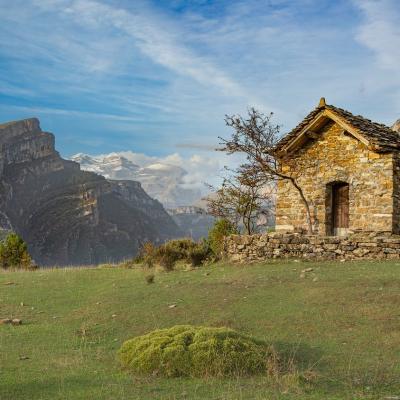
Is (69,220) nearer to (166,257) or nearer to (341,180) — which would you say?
(166,257)

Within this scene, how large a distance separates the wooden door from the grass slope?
5.26 metres

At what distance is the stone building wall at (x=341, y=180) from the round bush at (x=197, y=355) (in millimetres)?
13886

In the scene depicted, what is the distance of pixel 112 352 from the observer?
10602 mm

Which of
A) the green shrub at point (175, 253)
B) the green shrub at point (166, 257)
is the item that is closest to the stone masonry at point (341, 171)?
the green shrub at point (175, 253)

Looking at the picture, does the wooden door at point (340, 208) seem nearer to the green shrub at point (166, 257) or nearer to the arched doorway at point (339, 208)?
the arched doorway at point (339, 208)

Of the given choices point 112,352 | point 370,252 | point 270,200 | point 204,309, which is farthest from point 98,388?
point 270,200

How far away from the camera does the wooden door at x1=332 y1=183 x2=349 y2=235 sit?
77.0ft

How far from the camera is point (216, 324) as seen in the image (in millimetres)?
12305

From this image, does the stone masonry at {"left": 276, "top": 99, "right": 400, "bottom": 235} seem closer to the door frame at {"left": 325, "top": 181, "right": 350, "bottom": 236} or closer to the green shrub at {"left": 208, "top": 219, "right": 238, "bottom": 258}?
the door frame at {"left": 325, "top": 181, "right": 350, "bottom": 236}

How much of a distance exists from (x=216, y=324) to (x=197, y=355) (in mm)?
3364

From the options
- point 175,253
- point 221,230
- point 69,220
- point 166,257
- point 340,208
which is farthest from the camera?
point 69,220

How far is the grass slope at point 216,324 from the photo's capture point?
8047 mm

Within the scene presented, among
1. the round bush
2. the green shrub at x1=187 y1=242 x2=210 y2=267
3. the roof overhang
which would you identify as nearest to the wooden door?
the roof overhang

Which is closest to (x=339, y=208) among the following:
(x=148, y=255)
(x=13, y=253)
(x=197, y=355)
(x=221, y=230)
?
(x=148, y=255)
